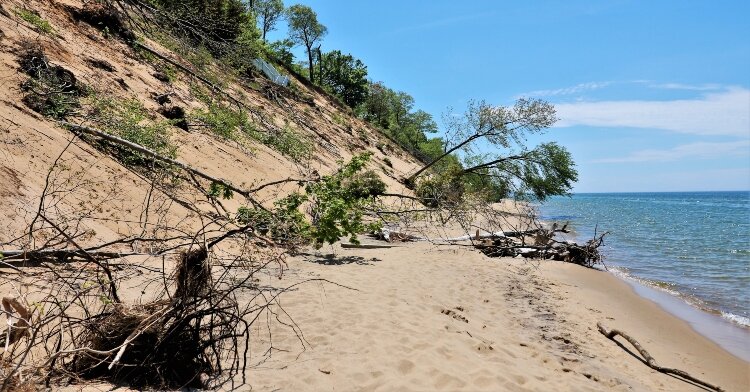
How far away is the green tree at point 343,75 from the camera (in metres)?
50.2

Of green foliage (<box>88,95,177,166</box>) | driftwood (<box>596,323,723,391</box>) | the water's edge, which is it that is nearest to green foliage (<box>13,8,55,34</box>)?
green foliage (<box>88,95,177,166</box>)

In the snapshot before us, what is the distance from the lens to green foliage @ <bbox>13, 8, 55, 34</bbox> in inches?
443

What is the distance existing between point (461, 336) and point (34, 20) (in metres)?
12.9

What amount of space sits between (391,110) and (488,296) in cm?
5131

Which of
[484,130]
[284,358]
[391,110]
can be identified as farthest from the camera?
[391,110]

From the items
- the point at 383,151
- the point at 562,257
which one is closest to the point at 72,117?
the point at 562,257

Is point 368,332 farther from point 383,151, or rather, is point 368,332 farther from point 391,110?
point 391,110

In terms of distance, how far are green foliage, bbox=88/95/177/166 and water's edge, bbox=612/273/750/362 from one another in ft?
35.0

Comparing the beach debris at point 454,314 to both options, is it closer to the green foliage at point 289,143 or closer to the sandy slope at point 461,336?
the sandy slope at point 461,336

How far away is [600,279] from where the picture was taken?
11836 mm

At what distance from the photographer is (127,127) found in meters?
9.27

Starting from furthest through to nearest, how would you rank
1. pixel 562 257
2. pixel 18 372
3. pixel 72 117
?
pixel 562 257 → pixel 72 117 → pixel 18 372

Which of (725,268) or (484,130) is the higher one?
(484,130)

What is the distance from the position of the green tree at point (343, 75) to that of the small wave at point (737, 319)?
44.2 meters
